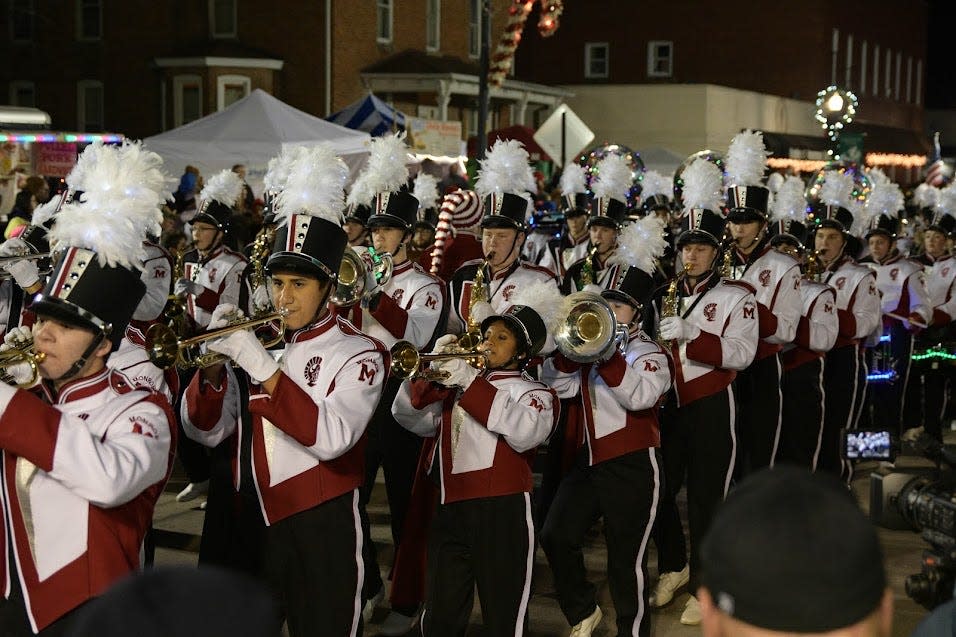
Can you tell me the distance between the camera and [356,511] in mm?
5594

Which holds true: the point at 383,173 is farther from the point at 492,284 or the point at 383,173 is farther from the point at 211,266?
the point at 211,266

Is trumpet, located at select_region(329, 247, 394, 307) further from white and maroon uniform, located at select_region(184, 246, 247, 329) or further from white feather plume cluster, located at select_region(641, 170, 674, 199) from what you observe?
white feather plume cluster, located at select_region(641, 170, 674, 199)

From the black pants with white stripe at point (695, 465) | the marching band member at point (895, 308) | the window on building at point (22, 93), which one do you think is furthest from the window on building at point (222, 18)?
the black pants with white stripe at point (695, 465)

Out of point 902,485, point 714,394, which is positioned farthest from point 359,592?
point 714,394

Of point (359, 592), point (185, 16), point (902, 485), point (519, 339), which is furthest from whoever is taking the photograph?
point (185, 16)

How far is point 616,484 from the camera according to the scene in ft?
Answer: 23.5

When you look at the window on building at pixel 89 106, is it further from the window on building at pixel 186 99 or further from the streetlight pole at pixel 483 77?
the streetlight pole at pixel 483 77

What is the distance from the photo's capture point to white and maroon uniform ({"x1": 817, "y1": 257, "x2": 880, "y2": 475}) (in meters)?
11.1

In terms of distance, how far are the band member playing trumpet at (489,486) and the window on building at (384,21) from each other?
31.1 metres

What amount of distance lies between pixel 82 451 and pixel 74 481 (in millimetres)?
95

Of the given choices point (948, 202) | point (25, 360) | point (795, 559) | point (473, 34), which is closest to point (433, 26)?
point (473, 34)

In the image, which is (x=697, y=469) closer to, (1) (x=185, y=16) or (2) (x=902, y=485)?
(2) (x=902, y=485)

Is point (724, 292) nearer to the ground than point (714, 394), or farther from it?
farther from it

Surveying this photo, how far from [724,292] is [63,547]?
4.90 m
